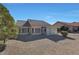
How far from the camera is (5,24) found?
29062 millimetres

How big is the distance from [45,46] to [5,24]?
2.80ft

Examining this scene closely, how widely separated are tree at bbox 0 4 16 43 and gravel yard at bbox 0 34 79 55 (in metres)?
0.16

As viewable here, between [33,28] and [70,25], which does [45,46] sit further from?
[70,25]

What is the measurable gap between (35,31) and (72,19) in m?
0.73

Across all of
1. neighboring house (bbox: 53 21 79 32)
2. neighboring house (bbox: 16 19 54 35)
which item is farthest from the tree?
neighboring house (bbox: 53 21 79 32)

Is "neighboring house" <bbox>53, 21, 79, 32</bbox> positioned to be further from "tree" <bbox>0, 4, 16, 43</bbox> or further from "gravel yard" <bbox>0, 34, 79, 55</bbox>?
"tree" <bbox>0, 4, 16, 43</bbox>

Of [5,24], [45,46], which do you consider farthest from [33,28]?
[5,24]

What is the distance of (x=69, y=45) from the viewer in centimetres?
2909

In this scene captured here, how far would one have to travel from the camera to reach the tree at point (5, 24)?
1143 inches

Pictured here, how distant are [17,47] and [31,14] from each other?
0.67 meters

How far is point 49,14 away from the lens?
29.1 meters

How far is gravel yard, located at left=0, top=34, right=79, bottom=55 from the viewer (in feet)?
95.3
